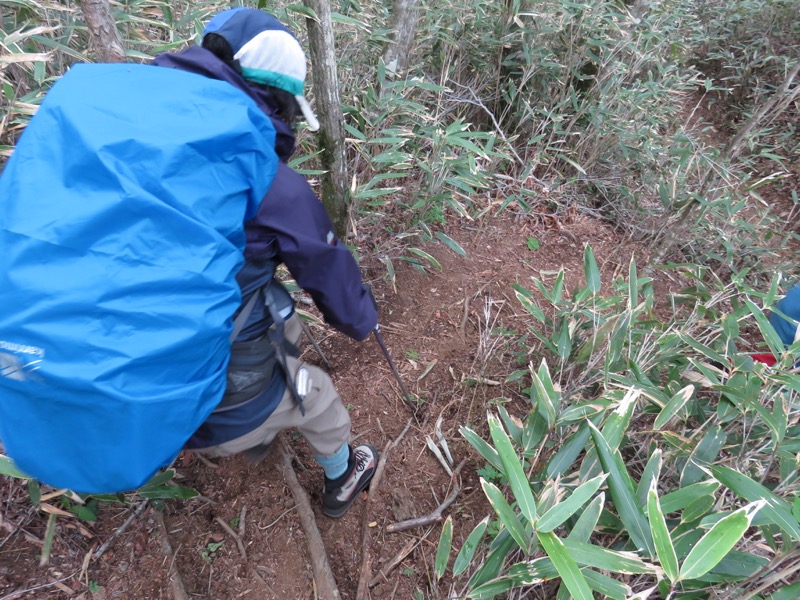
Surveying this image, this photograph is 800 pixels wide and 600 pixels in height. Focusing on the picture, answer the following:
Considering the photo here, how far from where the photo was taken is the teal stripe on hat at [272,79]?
4.36 ft

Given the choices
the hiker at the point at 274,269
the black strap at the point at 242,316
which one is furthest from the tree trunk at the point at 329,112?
the black strap at the point at 242,316

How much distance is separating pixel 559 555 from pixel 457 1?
3589 millimetres

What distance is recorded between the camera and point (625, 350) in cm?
208

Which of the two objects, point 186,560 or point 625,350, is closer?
point 186,560

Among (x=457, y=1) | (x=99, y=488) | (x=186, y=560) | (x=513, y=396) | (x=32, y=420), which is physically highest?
(x=457, y=1)

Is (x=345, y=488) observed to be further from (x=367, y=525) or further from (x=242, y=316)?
(x=242, y=316)

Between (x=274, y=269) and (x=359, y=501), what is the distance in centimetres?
119

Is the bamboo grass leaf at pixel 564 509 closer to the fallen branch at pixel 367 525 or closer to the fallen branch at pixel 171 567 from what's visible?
the fallen branch at pixel 367 525

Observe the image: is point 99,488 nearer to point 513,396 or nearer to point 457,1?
point 513,396

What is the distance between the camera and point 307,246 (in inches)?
53.4

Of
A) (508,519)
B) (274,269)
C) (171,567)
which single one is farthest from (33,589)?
(508,519)

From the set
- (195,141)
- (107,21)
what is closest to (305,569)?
(195,141)

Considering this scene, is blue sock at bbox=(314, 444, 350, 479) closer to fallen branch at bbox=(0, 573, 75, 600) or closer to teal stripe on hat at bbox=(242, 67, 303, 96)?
fallen branch at bbox=(0, 573, 75, 600)

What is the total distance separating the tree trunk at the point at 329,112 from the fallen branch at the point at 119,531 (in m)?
1.51
